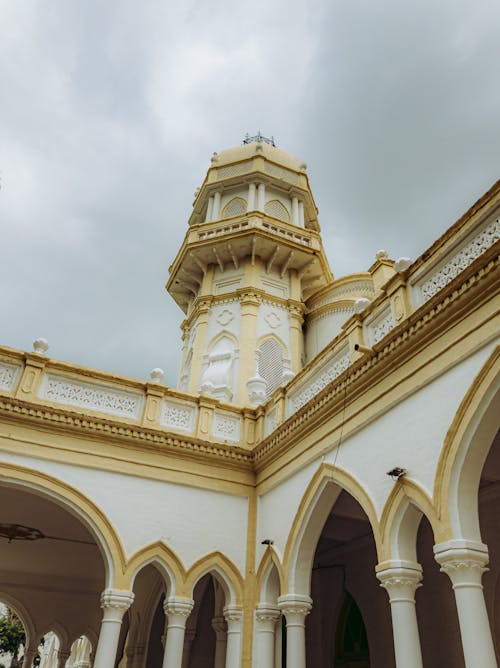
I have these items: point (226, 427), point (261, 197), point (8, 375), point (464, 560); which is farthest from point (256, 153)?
point (464, 560)

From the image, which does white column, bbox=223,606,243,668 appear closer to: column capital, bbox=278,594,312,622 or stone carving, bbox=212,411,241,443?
column capital, bbox=278,594,312,622

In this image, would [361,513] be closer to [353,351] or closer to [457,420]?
[353,351]

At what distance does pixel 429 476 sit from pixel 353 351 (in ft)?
8.43

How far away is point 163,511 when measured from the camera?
9352 mm

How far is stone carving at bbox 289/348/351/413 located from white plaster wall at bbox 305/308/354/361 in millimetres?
5971

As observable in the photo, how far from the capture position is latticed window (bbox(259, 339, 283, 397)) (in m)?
14.6

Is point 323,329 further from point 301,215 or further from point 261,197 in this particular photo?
point 261,197

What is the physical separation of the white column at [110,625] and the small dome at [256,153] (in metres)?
14.3

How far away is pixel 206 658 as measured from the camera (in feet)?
42.9

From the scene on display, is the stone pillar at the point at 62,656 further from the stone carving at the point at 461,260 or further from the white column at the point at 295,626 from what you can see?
the stone carving at the point at 461,260

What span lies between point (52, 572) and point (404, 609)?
11.1 m

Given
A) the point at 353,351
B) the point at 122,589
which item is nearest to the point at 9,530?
the point at 122,589

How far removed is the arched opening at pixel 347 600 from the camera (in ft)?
33.8

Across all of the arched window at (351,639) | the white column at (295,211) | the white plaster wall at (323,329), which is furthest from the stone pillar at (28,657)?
the white column at (295,211)
